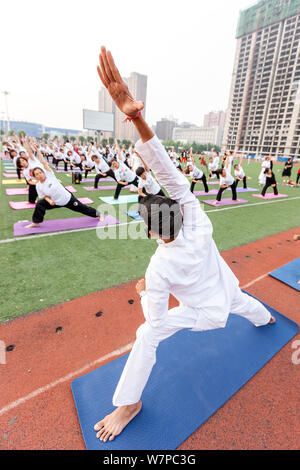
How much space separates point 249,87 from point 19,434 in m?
107

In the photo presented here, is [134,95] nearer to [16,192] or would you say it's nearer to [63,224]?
[16,192]

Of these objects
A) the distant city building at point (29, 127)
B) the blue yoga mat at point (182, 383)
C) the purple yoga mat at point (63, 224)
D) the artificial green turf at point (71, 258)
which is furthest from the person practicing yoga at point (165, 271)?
the distant city building at point (29, 127)

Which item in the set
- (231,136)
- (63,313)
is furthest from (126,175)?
(231,136)

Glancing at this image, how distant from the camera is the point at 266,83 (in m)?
78.6

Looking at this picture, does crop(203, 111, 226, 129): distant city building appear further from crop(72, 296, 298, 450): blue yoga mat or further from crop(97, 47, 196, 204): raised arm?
crop(97, 47, 196, 204): raised arm

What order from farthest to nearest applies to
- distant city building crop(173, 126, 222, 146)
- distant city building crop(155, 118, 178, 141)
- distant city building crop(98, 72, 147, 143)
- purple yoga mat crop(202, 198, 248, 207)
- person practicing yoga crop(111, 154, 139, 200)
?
distant city building crop(155, 118, 178, 141) → distant city building crop(173, 126, 222, 146) → distant city building crop(98, 72, 147, 143) → purple yoga mat crop(202, 198, 248, 207) → person practicing yoga crop(111, 154, 139, 200)

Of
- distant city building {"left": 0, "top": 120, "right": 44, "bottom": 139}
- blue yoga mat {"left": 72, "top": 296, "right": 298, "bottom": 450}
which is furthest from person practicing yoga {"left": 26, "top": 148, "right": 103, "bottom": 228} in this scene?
distant city building {"left": 0, "top": 120, "right": 44, "bottom": 139}

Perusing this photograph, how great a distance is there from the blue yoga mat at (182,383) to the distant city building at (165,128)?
511ft

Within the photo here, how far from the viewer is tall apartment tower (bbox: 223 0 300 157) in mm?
71062

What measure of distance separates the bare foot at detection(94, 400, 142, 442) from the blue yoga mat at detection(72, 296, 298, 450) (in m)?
0.05

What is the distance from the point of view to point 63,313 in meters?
3.14

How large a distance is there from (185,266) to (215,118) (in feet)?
634

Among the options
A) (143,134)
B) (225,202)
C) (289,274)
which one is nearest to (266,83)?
(225,202)

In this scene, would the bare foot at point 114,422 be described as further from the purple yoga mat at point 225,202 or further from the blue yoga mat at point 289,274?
the purple yoga mat at point 225,202
